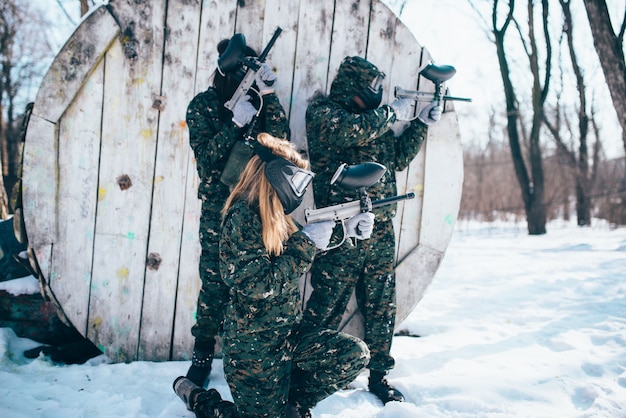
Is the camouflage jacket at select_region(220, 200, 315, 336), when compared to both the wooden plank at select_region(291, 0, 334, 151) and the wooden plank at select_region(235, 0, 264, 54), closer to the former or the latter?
the wooden plank at select_region(291, 0, 334, 151)

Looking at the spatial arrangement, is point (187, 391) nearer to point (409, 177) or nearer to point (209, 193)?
point (209, 193)

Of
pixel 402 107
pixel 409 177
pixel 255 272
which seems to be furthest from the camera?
pixel 409 177

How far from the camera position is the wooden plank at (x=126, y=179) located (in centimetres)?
282

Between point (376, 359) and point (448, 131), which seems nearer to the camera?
point (376, 359)

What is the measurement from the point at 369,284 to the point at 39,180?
2.09 m

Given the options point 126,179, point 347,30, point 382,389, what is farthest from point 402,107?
point 126,179

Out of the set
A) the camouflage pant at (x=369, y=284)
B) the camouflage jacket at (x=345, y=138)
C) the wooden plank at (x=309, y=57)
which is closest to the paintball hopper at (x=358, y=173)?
the camouflage jacket at (x=345, y=138)

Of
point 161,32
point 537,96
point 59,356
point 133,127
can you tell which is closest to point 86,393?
point 59,356

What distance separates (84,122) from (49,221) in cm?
65

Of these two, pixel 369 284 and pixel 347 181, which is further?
pixel 369 284

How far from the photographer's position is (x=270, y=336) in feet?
6.23

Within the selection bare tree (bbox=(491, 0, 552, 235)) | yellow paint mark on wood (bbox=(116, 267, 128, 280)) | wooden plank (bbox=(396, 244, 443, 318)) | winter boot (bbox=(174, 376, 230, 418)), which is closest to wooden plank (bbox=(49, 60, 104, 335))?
yellow paint mark on wood (bbox=(116, 267, 128, 280))

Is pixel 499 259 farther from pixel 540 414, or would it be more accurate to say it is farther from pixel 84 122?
pixel 84 122

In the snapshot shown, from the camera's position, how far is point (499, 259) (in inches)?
270
